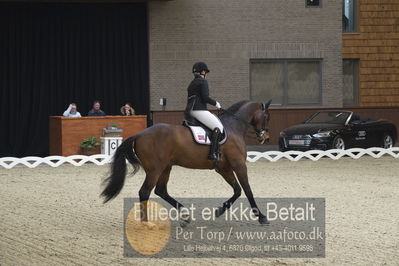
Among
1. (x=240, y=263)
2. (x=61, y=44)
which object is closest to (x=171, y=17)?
(x=61, y=44)

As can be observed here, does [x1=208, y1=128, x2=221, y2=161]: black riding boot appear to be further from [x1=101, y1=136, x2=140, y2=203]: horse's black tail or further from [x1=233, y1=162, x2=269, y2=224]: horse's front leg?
[x1=101, y1=136, x2=140, y2=203]: horse's black tail

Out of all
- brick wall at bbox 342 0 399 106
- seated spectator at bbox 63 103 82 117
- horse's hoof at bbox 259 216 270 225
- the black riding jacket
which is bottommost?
horse's hoof at bbox 259 216 270 225

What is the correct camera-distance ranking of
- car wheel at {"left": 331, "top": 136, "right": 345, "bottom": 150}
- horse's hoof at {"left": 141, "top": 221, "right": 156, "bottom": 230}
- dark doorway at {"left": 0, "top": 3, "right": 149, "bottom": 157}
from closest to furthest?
horse's hoof at {"left": 141, "top": 221, "right": 156, "bottom": 230} → car wheel at {"left": 331, "top": 136, "right": 345, "bottom": 150} → dark doorway at {"left": 0, "top": 3, "right": 149, "bottom": 157}

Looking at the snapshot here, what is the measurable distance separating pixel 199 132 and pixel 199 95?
59cm

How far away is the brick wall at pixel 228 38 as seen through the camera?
3120 centimetres

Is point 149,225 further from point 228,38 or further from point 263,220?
point 228,38

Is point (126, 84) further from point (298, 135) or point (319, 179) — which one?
point (319, 179)

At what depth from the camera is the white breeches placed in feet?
41.3

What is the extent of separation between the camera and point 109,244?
10.5m

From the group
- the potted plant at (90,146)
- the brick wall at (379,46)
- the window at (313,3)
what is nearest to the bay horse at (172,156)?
the potted plant at (90,146)

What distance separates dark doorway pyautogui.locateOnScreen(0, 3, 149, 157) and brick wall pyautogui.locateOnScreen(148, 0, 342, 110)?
76cm

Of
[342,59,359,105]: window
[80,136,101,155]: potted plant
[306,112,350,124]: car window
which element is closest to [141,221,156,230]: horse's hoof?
[80,136,101,155]: potted plant

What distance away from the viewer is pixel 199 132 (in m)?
12.5

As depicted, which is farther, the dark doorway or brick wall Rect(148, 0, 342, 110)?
brick wall Rect(148, 0, 342, 110)
